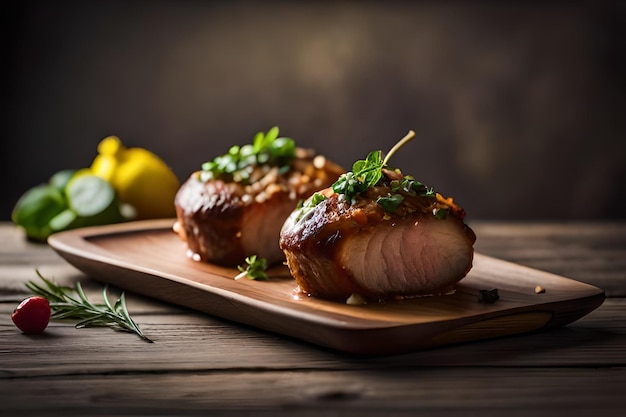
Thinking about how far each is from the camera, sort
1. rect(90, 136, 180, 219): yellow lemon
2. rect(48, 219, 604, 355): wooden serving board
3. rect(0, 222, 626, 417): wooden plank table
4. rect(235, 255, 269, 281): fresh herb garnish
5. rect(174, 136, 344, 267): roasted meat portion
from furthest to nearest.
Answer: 1. rect(90, 136, 180, 219): yellow lemon
2. rect(174, 136, 344, 267): roasted meat portion
3. rect(235, 255, 269, 281): fresh herb garnish
4. rect(48, 219, 604, 355): wooden serving board
5. rect(0, 222, 626, 417): wooden plank table

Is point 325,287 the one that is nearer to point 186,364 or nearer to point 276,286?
point 276,286

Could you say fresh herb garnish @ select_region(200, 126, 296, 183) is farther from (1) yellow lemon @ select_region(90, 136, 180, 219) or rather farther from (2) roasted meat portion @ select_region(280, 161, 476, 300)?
(1) yellow lemon @ select_region(90, 136, 180, 219)

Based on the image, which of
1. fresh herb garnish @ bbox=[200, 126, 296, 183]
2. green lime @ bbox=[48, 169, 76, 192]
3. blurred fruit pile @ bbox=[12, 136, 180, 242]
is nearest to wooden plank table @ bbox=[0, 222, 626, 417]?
fresh herb garnish @ bbox=[200, 126, 296, 183]

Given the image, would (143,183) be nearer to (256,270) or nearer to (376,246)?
(256,270)

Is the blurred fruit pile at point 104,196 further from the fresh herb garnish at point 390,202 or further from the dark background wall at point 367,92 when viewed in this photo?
the fresh herb garnish at point 390,202

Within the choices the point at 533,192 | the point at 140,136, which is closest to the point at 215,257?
the point at 140,136

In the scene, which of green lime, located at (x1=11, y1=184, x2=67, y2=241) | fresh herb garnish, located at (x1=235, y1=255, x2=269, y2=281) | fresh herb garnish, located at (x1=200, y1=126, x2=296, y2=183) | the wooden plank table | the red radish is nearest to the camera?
the wooden plank table

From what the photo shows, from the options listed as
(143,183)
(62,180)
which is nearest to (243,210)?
(143,183)
